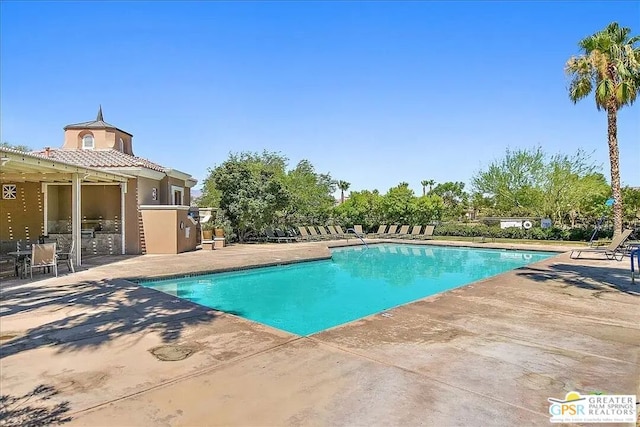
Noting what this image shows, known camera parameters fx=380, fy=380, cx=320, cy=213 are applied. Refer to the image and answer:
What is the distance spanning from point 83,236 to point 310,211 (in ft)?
52.6

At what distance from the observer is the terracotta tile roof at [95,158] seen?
15927 millimetres

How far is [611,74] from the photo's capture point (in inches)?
703

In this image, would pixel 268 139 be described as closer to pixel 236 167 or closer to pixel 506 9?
pixel 236 167

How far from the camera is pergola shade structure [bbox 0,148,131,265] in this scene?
370 inches

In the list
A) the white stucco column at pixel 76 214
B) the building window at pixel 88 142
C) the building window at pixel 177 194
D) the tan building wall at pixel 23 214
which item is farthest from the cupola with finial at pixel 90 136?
the white stucco column at pixel 76 214

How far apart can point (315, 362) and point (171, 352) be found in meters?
1.77

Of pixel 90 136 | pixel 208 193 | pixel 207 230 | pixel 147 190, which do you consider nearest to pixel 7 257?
pixel 147 190

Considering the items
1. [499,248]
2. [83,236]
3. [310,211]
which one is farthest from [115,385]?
[310,211]

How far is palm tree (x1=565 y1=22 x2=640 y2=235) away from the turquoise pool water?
629 cm

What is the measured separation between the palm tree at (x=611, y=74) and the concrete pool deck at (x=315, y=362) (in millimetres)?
14095

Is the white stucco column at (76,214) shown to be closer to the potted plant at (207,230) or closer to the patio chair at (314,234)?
the potted plant at (207,230)

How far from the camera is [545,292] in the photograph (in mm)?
8375

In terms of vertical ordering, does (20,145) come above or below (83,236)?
above

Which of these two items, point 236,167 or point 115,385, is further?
point 236,167
